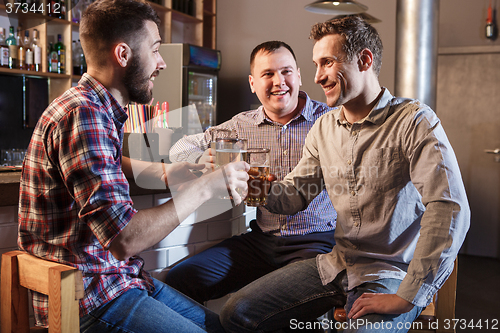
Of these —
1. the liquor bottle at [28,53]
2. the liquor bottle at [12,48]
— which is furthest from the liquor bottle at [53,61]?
the liquor bottle at [12,48]

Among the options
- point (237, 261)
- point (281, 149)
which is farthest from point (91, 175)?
point (281, 149)

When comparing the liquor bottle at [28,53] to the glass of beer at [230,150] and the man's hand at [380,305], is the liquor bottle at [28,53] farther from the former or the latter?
the man's hand at [380,305]

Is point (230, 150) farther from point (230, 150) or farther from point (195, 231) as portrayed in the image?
point (195, 231)

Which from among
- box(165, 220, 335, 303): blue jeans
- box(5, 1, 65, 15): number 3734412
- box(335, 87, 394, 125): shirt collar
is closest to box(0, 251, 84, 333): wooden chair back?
box(165, 220, 335, 303): blue jeans

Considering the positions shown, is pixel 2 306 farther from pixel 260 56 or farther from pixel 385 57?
pixel 385 57

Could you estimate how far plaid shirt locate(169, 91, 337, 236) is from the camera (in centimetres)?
187

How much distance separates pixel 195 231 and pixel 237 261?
23 centimetres

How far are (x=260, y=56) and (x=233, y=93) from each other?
3.73 meters

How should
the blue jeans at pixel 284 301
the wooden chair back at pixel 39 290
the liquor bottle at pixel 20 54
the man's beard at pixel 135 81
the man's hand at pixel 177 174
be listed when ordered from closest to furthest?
the wooden chair back at pixel 39 290, the man's beard at pixel 135 81, the blue jeans at pixel 284 301, the man's hand at pixel 177 174, the liquor bottle at pixel 20 54

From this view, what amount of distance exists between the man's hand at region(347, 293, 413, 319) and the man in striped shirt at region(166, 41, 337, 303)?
0.49m

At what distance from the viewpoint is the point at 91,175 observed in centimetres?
94

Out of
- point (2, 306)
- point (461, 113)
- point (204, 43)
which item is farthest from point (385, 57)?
point (2, 306)

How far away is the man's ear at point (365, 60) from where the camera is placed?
1.52 metres

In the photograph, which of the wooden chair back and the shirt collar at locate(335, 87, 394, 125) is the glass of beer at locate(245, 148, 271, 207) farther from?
the wooden chair back
